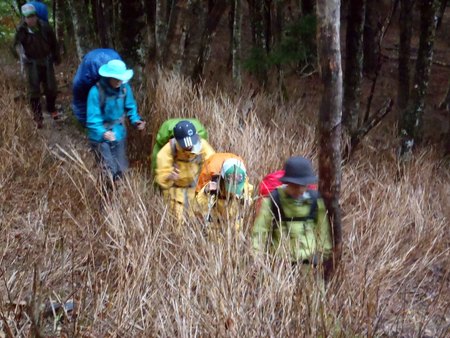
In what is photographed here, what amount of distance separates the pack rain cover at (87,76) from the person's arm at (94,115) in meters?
0.12

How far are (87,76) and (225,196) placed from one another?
5.53 ft

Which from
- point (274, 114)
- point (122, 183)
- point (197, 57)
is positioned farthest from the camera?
point (197, 57)

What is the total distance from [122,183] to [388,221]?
2301 millimetres

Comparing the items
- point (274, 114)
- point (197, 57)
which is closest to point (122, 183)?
point (274, 114)

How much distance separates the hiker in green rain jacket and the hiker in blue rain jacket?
1676 millimetres

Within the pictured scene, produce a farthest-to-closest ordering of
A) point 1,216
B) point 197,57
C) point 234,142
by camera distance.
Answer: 1. point 197,57
2. point 234,142
3. point 1,216

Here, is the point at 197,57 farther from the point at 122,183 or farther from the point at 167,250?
the point at 167,250

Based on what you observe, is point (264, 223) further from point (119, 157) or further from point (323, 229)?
point (119, 157)

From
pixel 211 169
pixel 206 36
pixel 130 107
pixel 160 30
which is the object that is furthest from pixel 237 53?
pixel 211 169

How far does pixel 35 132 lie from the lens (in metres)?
6.71

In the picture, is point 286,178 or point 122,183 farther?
point 122,183

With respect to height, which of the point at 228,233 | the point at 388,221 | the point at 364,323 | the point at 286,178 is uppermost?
the point at 286,178

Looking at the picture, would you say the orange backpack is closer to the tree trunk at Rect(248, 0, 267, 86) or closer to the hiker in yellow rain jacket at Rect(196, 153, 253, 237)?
the hiker in yellow rain jacket at Rect(196, 153, 253, 237)

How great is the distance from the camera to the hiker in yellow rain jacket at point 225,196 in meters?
3.93
